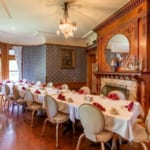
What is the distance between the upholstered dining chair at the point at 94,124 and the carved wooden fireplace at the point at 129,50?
225 centimetres

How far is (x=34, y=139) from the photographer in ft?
12.0

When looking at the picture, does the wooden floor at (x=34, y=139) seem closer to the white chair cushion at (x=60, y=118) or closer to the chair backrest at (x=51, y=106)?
the white chair cushion at (x=60, y=118)

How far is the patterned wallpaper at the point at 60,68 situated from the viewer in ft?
27.5

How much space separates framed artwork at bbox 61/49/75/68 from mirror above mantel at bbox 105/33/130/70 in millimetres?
2872

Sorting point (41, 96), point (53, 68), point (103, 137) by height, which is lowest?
point (103, 137)

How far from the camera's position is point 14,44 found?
905 cm

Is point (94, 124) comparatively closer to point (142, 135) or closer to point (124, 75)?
point (142, 135)

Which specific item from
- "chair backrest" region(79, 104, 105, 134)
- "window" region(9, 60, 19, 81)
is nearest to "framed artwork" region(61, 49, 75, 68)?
"window" region(9, 60, 19, 81)

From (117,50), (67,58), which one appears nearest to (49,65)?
(67,58)

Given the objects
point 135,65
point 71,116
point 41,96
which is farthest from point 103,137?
point 135,65

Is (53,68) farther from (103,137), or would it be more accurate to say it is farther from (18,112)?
(103,137)

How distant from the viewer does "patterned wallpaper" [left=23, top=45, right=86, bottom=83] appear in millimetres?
8345

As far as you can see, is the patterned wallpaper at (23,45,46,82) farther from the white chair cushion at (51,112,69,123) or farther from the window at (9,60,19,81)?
the white chair cushion at (51,112,69,123)

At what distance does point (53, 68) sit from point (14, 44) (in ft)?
7.93
